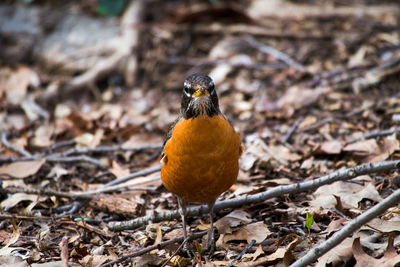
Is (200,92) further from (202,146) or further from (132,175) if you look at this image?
(132,175)

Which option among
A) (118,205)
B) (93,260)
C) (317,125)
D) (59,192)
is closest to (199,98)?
(118,205)

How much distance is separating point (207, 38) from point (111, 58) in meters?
2.39

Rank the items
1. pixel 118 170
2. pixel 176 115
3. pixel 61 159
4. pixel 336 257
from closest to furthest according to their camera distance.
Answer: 1. pixel 336 257
2. pixel 118 170
3. pixel 61 159
4. pixel 176 115

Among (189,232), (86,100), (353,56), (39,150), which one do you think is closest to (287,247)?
(189,232)

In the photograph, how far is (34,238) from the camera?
5043 mm

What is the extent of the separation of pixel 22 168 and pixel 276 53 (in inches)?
236

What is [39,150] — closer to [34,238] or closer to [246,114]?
Answer: [34,238]

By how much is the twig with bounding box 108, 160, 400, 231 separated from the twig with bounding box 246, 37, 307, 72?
4.55m

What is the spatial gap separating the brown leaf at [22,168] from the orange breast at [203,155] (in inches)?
104

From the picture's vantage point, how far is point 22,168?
6480 mm

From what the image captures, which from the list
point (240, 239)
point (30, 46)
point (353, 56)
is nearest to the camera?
point (240, 239)

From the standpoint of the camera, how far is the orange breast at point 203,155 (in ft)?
15.1

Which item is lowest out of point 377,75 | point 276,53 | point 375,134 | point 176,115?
point 176,115

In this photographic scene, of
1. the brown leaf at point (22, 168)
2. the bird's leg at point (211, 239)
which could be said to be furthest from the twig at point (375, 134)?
the brown leaf at point (22, 168)
